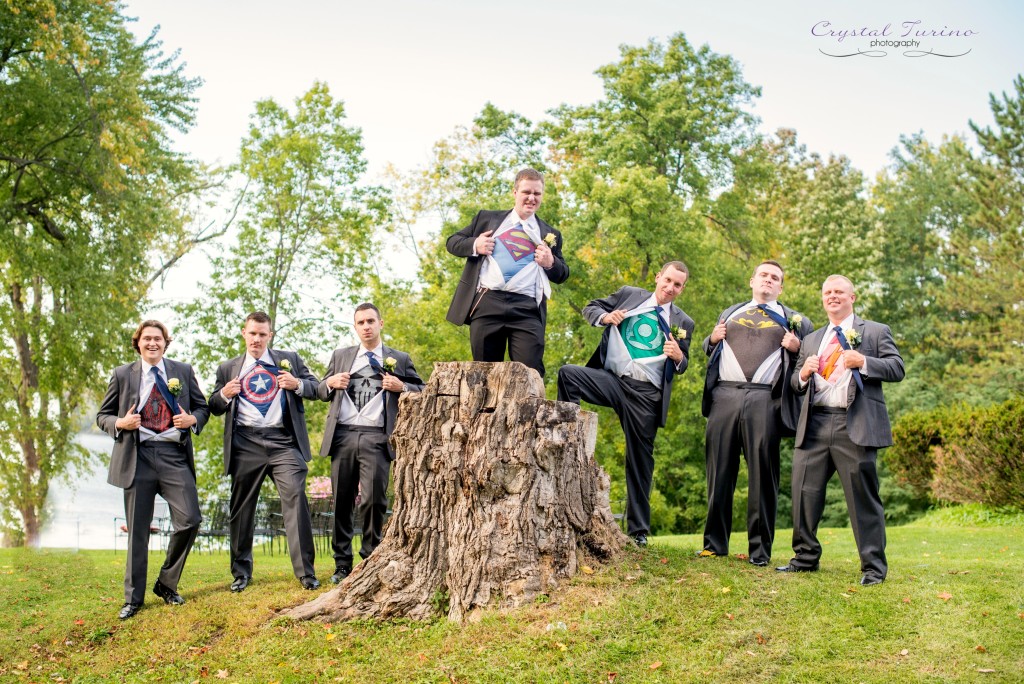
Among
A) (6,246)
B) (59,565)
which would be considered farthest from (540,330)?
(6,246)

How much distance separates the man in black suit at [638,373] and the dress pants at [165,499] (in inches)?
141

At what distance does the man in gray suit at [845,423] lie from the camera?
7262mm

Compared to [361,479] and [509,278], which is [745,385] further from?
[361,479]

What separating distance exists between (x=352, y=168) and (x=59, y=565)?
47.2 feet

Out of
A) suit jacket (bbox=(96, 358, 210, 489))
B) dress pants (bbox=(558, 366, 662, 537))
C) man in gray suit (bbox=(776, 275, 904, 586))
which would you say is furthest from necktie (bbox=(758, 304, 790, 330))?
suit jacket (bbox=(96, 358, 210, 489))

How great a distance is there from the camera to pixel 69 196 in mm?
18859

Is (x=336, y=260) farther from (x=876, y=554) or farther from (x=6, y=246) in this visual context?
(x=876, y=554)

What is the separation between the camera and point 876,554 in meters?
7.29

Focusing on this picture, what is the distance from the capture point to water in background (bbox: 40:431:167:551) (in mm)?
23413

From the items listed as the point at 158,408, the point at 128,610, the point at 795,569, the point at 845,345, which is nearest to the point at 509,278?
the point at 845,345

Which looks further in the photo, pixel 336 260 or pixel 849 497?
pixel 336 260

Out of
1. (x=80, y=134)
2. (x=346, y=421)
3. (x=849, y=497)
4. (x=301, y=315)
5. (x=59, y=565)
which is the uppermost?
(x=80, y=134)

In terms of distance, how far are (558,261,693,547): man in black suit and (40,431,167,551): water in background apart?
16.0 metres

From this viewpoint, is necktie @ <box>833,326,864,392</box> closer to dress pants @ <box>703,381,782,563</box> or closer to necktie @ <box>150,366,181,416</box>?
dress pants @ <box>703,381,782,563</box>
